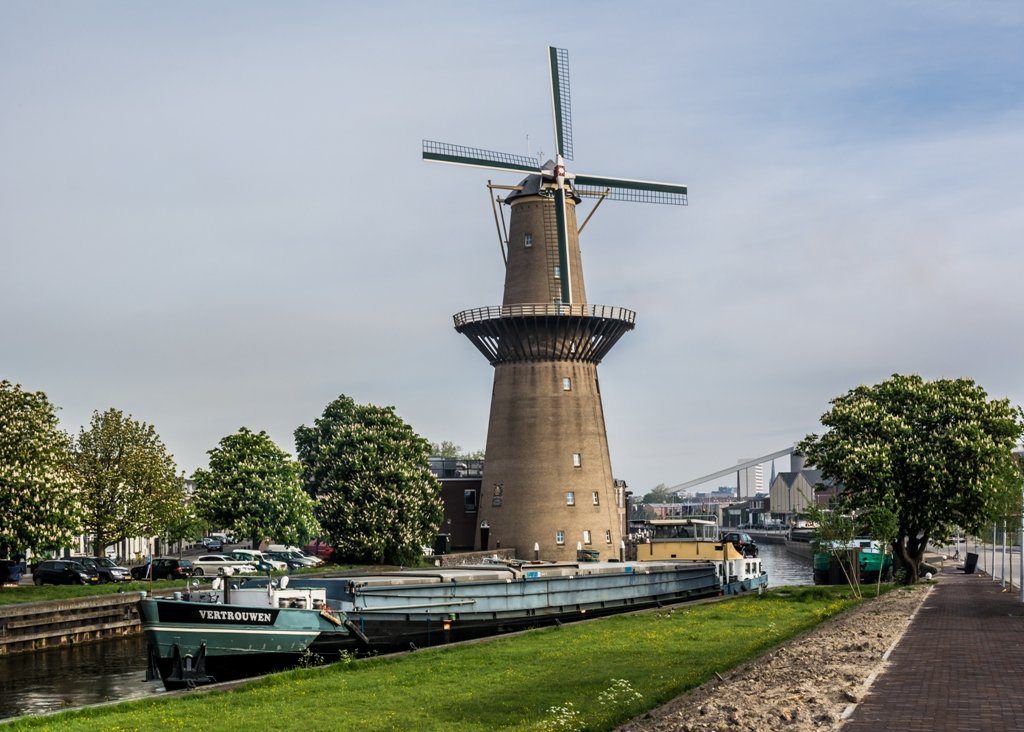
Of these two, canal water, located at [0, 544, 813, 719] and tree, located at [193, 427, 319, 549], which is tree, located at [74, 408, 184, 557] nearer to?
tree, located at [193, 427, 319, 549]

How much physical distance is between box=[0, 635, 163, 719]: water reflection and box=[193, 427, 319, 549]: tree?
26137 millimetres

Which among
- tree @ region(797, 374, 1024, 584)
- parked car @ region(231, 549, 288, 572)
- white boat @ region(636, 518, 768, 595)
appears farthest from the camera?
parked car @ region(231, 549, 288, 572)

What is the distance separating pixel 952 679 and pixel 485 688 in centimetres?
1007

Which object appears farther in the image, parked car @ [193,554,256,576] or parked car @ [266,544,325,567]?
parked car @ [266,544,325,567]

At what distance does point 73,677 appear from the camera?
1576 inches

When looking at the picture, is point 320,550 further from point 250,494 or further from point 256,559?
point 256,559

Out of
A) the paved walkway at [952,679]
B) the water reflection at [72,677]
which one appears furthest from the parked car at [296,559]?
the paved walkway at [952,679]

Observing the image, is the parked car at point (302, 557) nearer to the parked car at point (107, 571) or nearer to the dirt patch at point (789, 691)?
the parked car at point (107, 571)

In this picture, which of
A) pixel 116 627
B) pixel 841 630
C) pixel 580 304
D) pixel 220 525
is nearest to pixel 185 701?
pixel 841 630

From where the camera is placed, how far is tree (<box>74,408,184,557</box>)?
7181cm

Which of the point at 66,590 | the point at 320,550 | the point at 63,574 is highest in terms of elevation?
the point at 320,550

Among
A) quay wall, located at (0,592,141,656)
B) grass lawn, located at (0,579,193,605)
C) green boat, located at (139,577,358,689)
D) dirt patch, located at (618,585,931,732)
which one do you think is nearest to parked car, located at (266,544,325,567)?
grass lawn, located at (0,579,193,605)

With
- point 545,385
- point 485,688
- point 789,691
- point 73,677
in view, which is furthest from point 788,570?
point 789,691

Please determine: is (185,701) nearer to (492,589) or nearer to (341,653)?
(341,653)
